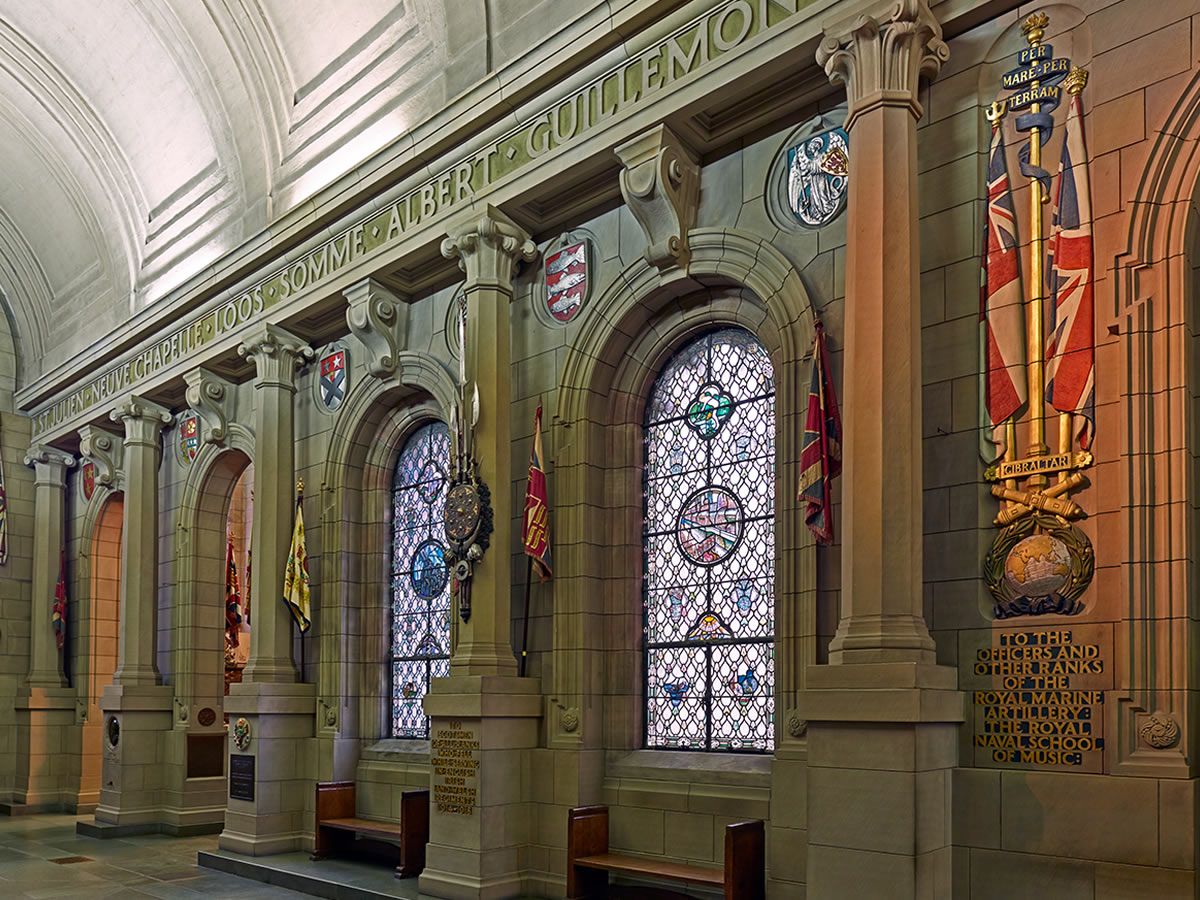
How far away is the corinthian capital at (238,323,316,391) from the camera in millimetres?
13883

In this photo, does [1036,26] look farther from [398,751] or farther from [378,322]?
[398,751]

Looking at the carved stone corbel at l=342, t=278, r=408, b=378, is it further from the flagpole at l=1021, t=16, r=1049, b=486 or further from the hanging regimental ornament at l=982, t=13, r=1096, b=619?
the flagpole at l=1021, t=16, r=1049, b=486

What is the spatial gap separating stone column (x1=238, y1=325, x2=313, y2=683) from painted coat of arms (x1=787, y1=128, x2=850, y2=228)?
705 centimetres

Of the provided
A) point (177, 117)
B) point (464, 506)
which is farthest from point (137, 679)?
point (464, 506)

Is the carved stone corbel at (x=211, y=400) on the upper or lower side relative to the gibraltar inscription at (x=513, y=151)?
lower

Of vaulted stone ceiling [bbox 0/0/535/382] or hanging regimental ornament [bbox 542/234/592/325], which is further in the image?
vaulted stone ceiling [bbox 0/0/535/382]

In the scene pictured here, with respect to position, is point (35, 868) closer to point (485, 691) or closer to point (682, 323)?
point (485, 691)

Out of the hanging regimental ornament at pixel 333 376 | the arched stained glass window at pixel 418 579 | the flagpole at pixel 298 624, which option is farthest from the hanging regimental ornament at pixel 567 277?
the flagpole at pixel 298 624

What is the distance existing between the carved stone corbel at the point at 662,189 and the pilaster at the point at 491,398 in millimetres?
1636

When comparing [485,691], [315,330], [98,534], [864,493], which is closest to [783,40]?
[864,493]

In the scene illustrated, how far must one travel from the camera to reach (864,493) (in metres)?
7.33

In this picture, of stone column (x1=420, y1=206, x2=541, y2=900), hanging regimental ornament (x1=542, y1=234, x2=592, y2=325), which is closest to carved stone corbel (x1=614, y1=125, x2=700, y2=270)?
hanging regimental ornament (x1=542, y1=234, x2=592, y2=325)

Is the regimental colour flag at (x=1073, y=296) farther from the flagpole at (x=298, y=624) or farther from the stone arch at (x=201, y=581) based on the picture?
the stone arch at (x=201, y=581)

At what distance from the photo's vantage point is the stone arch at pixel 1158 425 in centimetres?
638
